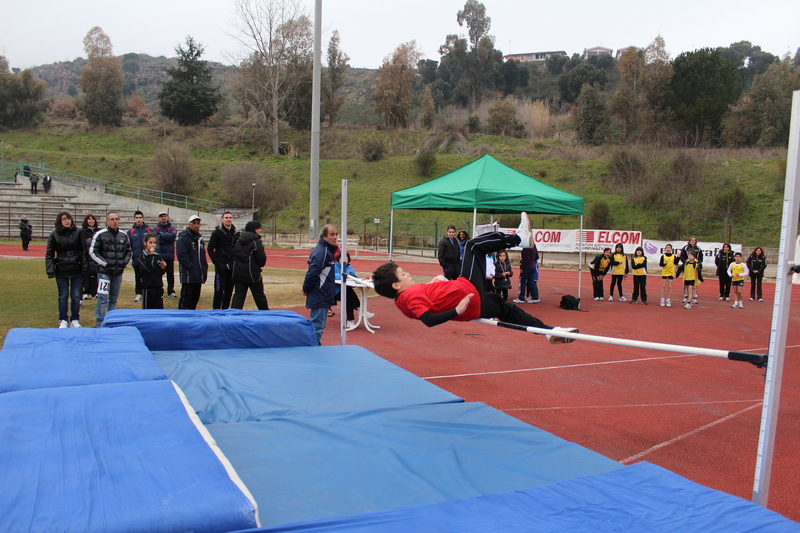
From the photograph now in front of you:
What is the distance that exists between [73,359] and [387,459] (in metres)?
2.72

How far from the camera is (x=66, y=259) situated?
7883 millimetres

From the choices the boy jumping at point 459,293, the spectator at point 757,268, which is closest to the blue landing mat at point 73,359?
the boy jumping at point 459,293

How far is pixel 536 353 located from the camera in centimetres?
818

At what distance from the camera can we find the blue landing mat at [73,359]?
12.3ft

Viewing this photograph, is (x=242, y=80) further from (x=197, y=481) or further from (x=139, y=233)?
(x=197, y=481)

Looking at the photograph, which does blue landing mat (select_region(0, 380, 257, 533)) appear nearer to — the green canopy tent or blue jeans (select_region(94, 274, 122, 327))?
blue jeans (select_region(94, 274, 122, 327))

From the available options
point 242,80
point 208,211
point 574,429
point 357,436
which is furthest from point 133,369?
point 242,80

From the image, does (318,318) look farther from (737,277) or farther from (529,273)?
(737,277)

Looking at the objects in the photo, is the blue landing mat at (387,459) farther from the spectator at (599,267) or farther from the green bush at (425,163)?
the green bush at (425,163)

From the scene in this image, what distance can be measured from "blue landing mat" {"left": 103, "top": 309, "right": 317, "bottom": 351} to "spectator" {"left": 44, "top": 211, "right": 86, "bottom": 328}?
2334mm

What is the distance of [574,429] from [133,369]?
12.9 ft

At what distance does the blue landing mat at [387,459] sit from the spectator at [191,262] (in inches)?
212

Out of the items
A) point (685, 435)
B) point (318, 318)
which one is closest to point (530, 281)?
point (318, 318)

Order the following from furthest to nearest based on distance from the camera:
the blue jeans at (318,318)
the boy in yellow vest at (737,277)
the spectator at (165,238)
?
the boy in yellow vest at (737,277)
the spectator at (165,238)
the blue jeans at (318,318)
